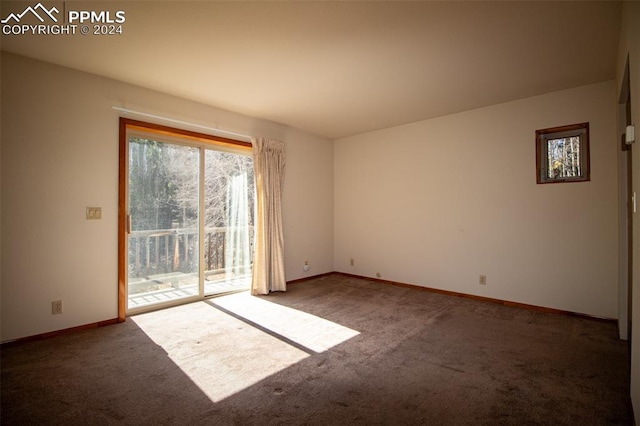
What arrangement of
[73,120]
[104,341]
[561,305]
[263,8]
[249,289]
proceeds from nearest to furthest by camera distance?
[263,8]
[104,341]
[73,120]
[561,305]
[249,289]

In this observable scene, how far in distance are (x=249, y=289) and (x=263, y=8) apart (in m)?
3.62

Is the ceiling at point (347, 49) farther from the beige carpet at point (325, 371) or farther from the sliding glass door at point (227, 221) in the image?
the beige carpet at point (325, 371)

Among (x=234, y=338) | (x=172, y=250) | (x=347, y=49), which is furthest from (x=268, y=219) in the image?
(x=347, y=49)

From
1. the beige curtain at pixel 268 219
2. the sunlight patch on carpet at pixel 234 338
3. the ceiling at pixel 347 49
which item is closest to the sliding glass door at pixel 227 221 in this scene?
the beige curtain at pixel 268 219

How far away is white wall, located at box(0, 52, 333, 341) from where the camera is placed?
2646mm

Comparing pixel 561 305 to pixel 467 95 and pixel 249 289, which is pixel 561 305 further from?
pixel 249 289

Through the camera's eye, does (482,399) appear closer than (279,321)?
Yes

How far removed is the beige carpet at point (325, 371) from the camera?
1.78 meters

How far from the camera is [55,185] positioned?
2.86 meters

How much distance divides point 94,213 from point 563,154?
5232mm

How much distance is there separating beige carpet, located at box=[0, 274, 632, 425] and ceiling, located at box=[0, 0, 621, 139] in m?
2.58

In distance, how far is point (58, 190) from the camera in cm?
287

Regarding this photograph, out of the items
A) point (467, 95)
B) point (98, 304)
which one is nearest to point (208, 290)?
point (98, 304)

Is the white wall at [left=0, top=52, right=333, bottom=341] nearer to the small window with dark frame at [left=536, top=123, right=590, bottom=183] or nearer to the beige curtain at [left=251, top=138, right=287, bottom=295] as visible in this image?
the beige curtain at [left=251, top=138, right=287, bottom=295]
